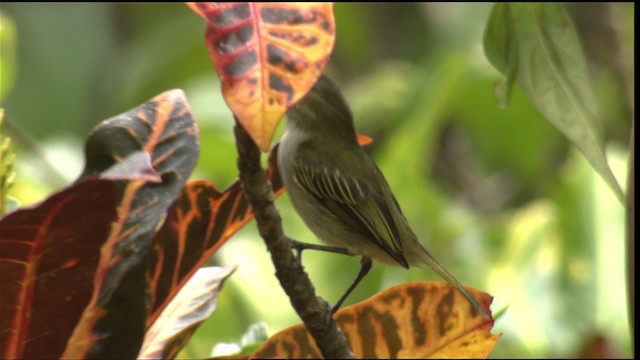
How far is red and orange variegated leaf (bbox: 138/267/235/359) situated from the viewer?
1025 millimetres

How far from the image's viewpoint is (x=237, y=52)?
832 mm

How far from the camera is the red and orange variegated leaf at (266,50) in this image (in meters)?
0.80

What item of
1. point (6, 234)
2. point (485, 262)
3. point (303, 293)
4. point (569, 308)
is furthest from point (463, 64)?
point (6, 234)

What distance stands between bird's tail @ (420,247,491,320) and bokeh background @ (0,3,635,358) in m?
0.06

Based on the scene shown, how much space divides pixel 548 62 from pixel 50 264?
51 centimetres

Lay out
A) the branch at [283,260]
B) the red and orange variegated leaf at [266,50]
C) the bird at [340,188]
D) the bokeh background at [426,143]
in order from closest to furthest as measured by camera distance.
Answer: the red and orange variegated leaf at [266,50] < the branch at [283,260] < the bird at [340,188] < the bokeh background at [426,143]

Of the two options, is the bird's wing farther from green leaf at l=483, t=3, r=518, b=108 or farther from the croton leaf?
the croton leaf

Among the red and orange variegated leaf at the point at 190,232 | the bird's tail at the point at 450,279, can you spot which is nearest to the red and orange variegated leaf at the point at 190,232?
the red and orange variegated leaf at the point at 190,232

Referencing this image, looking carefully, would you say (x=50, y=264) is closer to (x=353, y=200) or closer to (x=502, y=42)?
(x=502, y=42)

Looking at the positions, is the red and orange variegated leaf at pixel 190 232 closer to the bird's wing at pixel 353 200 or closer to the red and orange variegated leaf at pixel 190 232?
the red and orange variegated leaf at pixel 190 232

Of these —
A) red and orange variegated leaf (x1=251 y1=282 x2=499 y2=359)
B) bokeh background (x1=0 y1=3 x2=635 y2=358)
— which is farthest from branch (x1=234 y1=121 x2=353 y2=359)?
bokeh background (x1=0 y1=3 x2=635 y2=358)

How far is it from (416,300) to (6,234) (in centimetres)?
41

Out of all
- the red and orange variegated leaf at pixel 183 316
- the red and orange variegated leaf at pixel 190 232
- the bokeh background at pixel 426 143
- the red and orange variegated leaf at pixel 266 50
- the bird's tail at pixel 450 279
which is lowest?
the bokeh background at pixel 426 143

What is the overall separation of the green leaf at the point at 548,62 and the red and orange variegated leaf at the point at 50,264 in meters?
0.43
